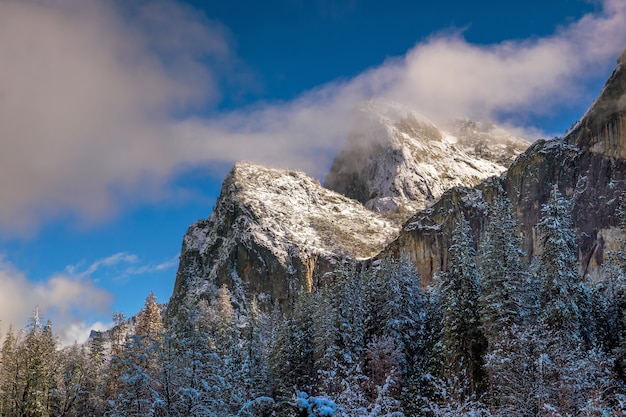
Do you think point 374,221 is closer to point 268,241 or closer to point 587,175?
point 268,241

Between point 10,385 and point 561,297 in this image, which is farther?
point 10,385

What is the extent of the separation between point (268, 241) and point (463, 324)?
122973 millimetres

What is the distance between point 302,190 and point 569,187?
4722 inches

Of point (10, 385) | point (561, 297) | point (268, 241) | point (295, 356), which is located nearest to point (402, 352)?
point (295, 356)

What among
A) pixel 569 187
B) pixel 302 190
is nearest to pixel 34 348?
pixel 569 187

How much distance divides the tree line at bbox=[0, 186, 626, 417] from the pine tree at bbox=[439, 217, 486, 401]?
0.32 ft

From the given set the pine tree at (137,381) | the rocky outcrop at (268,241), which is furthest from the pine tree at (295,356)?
the rocky outcrop at (268,241)

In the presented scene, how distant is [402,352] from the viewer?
149ft

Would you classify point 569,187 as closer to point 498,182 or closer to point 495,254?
point 498,182

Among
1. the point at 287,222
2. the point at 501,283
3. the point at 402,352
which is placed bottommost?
the point at 402,352

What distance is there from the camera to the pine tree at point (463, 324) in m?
38.0

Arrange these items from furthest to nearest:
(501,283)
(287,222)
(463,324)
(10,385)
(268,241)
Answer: (287,222) → (268,241) → (10,385) → (463,324) → (501,283)

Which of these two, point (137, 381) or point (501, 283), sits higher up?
point (501, 283)

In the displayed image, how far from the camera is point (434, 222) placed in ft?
396
